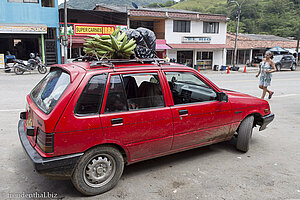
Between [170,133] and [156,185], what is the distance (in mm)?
743

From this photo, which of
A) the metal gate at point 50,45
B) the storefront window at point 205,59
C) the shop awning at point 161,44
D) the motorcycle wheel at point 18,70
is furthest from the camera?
the storefront window at point 205,59

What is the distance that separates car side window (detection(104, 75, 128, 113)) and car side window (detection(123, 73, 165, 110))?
0.34 feet

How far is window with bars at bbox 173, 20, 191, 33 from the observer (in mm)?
29106

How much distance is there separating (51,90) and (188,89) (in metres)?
2.38

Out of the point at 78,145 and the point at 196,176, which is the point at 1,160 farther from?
the point at 196,176

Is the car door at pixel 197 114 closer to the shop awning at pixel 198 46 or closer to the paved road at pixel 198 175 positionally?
the paved road at pixel 198 175

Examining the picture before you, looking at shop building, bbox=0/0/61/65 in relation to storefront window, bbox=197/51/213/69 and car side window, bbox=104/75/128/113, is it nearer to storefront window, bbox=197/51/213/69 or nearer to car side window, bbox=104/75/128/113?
storefront window, bbox=197/51/213/69

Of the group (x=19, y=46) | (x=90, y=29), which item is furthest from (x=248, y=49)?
(x=19, y=46)

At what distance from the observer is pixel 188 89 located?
470 centimetres

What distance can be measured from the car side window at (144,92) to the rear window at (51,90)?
0.81 meters

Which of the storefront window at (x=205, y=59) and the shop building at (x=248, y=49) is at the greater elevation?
the shop building at (x=248, y=49)

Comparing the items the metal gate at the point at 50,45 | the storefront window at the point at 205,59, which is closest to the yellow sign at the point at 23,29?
the metal gate at the point at 50,45

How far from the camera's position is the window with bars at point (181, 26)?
29106 millimetres

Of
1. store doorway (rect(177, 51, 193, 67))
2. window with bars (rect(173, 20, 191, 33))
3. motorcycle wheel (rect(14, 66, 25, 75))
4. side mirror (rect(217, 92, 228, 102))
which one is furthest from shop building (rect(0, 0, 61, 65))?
side mirror (rect(217, 92, 228, 102))
